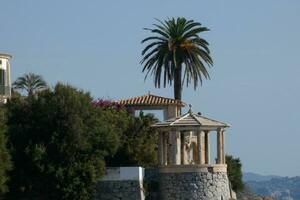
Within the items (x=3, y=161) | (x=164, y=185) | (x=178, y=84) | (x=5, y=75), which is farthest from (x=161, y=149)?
(x=5, y=75)

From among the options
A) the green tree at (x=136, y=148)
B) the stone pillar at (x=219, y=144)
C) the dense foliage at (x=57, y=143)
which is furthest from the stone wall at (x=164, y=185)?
the green tree at (x=136, y=148)

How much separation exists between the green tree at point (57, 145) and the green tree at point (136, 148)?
1.94m

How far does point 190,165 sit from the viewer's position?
63.4 m

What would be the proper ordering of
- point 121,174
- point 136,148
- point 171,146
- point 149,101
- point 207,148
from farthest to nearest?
point 149,101, point 207,148, point 136,148, point 171,146, point 121,174

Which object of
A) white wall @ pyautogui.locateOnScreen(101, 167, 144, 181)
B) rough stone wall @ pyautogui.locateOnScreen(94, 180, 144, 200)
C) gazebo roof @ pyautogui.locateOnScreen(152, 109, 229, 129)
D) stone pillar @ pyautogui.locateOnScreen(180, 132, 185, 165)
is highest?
gazebo roof @ pyautogui.locateOnScreen(152, 109, 229, 129)

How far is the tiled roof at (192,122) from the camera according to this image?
210ft

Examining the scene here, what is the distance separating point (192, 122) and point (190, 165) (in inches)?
115

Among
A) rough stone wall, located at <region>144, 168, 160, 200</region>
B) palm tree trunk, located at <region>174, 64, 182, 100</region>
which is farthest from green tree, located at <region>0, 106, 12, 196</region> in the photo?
palm tree trunk, located at <region>174, 64, 182, 100</region>

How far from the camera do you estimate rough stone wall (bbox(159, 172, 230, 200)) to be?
63188mm

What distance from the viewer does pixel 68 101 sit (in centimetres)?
6247

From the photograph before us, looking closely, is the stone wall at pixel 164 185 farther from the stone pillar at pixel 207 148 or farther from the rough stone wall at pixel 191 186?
the stone pillar at pixel 207 148

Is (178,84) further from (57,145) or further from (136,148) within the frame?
(57,145)

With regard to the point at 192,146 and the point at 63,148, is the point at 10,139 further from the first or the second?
the point at 192,146

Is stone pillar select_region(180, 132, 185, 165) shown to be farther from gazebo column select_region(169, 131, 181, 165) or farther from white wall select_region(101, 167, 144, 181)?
white wall select_region(101, 167, 144, 181)
